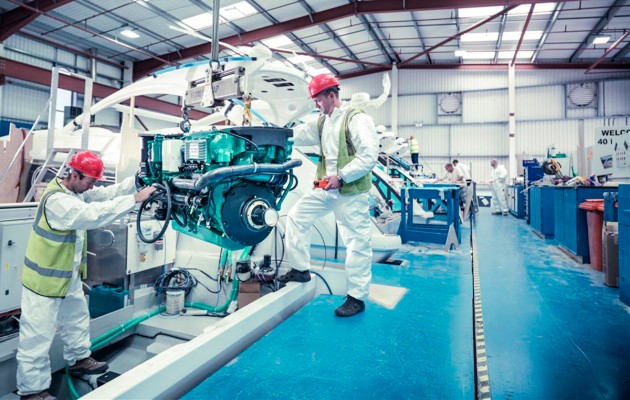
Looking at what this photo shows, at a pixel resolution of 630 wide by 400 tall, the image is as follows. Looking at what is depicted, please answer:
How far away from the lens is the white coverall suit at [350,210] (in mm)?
2646

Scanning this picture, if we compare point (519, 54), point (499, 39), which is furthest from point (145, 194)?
point (519, 54)

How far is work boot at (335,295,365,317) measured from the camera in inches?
108

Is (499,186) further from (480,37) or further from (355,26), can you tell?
(355,26)

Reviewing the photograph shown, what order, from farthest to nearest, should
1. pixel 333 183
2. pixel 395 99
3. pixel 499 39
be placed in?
pixel 395 99, pixel 499 39, pixel 333 183

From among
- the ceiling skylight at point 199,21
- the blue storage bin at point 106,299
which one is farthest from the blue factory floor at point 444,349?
the ceiling skylight at point 199,21

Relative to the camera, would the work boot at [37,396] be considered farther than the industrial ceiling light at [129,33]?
Result: No

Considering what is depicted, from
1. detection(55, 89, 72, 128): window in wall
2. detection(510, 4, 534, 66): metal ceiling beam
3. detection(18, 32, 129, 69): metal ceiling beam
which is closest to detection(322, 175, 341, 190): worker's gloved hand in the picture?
detection(510, 4, 534, 66): metal ceiling beam

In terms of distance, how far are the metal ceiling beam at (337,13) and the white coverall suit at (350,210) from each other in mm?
8922

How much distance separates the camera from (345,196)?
2771mm

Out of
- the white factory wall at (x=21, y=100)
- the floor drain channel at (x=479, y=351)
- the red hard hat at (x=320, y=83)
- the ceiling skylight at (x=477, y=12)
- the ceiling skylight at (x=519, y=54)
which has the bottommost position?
the floor drain channel at (x=479, y=351)

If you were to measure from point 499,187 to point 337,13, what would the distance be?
715 centimetres

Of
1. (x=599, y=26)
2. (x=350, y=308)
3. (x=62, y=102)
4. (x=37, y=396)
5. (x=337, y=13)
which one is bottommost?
(x=37, y=396)

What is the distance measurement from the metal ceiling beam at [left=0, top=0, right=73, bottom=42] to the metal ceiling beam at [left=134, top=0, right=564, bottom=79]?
14.0 ft

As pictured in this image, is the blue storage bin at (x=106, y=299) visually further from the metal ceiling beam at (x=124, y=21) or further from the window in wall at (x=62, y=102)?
the window in wall at (x=62, y=102)
